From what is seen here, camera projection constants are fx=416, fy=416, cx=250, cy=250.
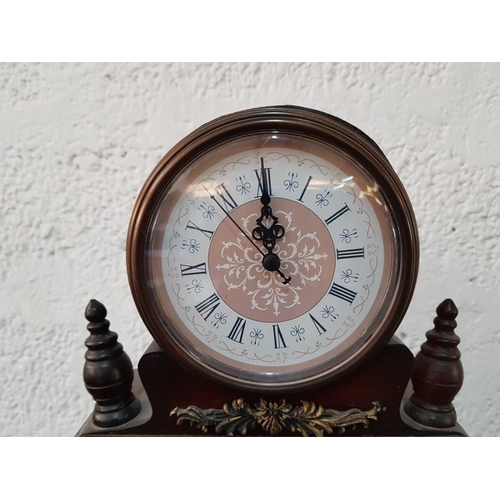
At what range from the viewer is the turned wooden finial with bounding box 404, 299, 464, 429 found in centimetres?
60

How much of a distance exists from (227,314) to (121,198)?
16.0 inches

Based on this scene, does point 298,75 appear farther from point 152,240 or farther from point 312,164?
point 152,240

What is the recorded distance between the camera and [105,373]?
0.61 metres

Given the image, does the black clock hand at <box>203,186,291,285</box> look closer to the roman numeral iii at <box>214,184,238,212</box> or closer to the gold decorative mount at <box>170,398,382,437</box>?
the roman numeral iii at <box>214,184,238,212</box>

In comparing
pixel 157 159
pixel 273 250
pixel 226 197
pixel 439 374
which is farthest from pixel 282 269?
pixel 157 159

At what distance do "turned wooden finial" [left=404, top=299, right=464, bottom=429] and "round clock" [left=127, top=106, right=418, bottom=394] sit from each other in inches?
2.7

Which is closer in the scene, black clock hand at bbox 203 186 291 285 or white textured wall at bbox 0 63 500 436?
black clock hand at bbox 203 186 291 285

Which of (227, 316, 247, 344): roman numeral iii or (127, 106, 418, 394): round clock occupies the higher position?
(127, 106, 418, 394): round clock

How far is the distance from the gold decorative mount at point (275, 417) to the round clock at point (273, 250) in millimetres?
36

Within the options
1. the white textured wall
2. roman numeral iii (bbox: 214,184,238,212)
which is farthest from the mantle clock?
the white textured wall

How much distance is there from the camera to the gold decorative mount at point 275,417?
2.03 ft

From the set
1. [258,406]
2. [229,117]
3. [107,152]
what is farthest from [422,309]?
[107,152]

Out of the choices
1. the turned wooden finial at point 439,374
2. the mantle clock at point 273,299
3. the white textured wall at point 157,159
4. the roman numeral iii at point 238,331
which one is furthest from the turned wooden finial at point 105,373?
the turned wooden finial at point 439,374

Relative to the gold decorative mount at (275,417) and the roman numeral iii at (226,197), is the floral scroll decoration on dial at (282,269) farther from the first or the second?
the gold decorative mount at (275,417)
